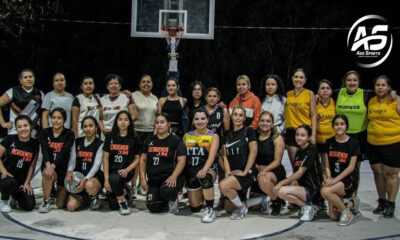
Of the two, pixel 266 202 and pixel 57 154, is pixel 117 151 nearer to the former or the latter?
pixel 57 154

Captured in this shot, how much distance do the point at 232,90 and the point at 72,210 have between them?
35.2 ft

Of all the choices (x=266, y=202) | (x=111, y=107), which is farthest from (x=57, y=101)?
(x=266, y=202)

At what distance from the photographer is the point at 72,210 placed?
171 inches

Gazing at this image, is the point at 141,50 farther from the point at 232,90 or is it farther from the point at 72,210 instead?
the point at 72,210

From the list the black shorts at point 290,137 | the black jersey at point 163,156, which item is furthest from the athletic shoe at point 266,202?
the black jersey at point 163,156

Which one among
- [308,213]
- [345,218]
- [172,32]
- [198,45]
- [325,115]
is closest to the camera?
[345,218]

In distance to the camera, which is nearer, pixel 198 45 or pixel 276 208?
pixel 276 208

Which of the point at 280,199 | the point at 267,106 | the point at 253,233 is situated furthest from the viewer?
the point at 267,106

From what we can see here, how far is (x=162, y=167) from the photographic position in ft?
14.6

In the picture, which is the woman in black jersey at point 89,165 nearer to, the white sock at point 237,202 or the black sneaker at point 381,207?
the white sock at point 237,202

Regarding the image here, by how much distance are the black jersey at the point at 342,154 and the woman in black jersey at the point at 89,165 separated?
7.81ft

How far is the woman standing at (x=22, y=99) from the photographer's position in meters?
4.80

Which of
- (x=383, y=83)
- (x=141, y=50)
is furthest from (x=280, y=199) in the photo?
(x=141, y=50)

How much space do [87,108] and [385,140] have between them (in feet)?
10.6
